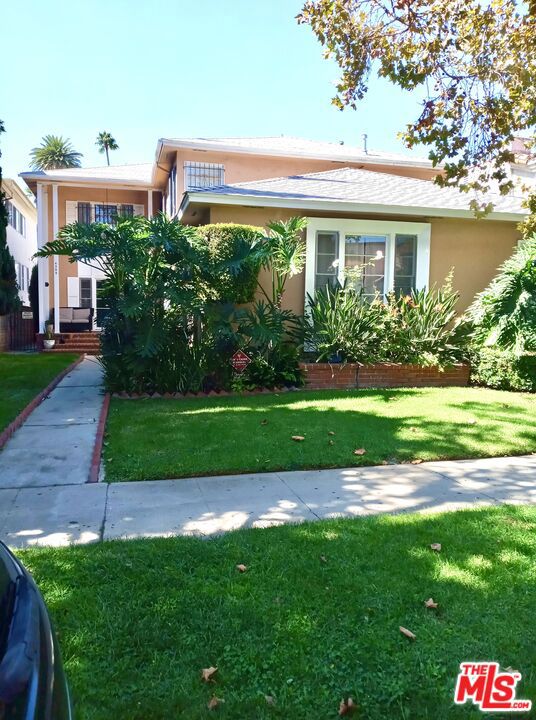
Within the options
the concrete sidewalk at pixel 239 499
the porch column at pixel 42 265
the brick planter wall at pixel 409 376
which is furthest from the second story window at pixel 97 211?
the concrete sidewalk at pixel 239 499

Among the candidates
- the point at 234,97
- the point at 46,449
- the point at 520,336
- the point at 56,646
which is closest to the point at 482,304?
the point at 520,336

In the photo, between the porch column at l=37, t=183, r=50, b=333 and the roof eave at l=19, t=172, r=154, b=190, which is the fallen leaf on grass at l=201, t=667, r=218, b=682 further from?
the roof eave at l=19, t=172, r=154, b=190

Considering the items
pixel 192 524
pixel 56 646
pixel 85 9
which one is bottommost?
pixel 192 524

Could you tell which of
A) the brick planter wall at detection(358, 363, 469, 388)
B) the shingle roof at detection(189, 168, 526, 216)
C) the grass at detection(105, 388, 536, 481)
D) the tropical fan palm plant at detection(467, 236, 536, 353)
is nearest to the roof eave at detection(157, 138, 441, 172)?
the shingle roof at detection(189, 168, 526, 216)

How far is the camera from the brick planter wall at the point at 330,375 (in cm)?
1046

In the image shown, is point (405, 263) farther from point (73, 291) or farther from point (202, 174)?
point (73, 291)

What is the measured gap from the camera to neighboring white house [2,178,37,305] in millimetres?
26145

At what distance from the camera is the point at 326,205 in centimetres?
1110

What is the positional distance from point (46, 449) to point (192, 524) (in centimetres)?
301

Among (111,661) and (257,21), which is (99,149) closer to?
(257,21)

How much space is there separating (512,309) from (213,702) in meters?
9.57

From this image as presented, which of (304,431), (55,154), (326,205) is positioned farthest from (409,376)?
(55,154)

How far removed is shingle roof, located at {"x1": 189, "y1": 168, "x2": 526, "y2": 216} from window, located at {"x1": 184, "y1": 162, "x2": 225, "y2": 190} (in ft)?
15.6

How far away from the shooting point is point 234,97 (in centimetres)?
1330
